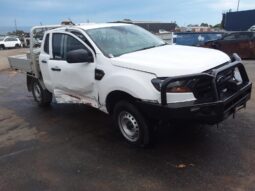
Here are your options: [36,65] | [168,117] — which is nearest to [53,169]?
[168,117]

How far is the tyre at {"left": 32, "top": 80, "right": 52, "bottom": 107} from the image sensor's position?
754 centimetres

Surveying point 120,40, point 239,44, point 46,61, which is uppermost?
point 120,40

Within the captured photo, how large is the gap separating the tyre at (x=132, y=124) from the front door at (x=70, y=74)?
2.11ft

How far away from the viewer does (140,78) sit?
4316 millimetres

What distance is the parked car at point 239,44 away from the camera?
15.4 meters

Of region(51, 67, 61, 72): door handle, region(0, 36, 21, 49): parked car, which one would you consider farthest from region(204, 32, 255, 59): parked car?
region(0, 36, 21, 49): parked car

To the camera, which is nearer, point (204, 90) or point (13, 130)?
point (204, 90)

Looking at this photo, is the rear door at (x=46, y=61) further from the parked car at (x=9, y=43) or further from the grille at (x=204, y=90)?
the parked car at (x=9, y=43)

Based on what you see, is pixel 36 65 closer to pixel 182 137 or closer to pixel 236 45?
pixel 182 137

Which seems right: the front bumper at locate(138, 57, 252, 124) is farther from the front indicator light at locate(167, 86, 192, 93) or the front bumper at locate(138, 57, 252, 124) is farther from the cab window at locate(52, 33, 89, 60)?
the cab window at locate(52, 33, 89, 60)

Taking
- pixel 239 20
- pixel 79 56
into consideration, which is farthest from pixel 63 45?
pixel 239 20

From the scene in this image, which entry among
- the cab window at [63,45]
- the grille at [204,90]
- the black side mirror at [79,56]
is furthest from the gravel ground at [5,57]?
the grille at [204,90]

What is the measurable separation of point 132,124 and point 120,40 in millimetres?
1543

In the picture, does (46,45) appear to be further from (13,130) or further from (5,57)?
(5,57)
